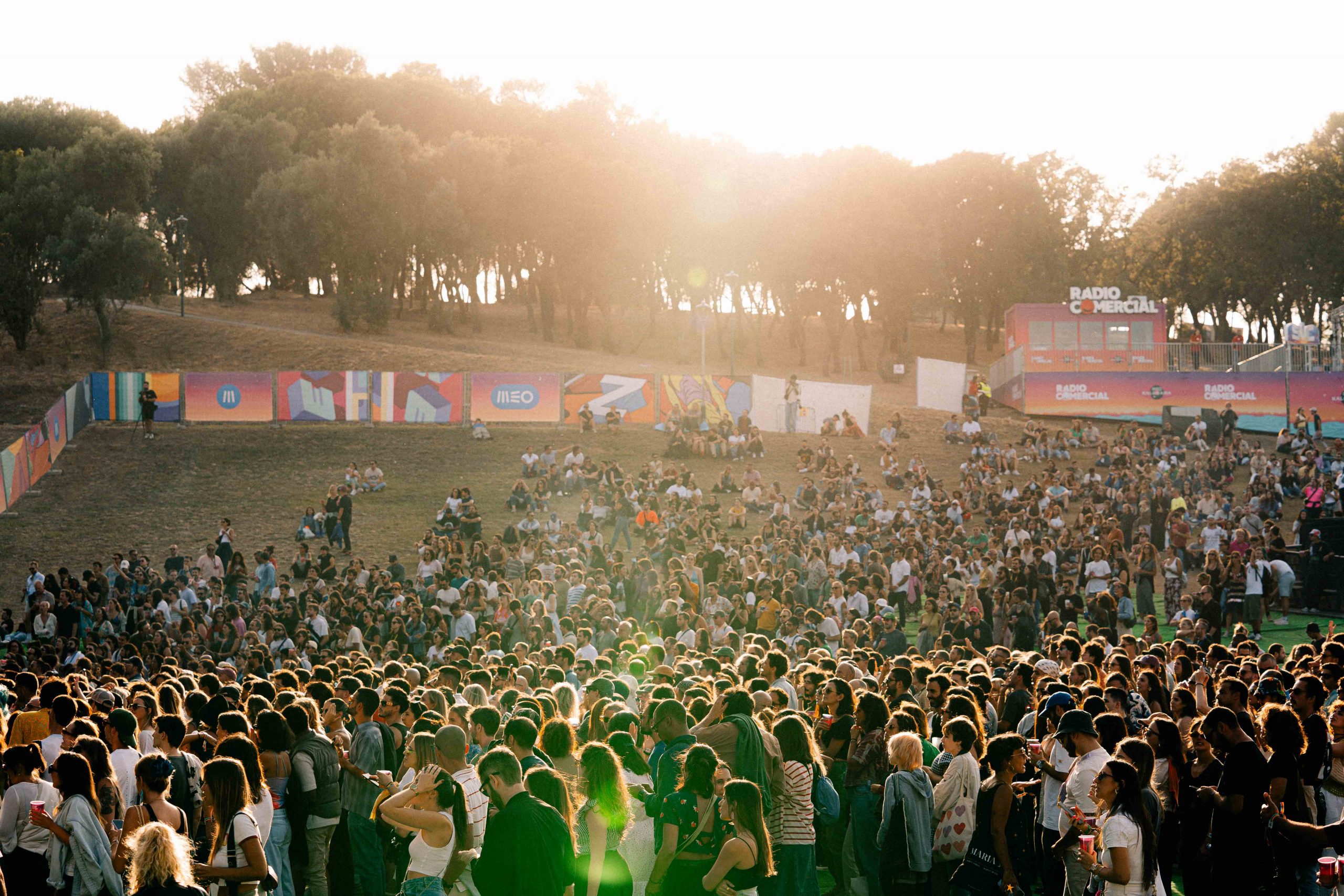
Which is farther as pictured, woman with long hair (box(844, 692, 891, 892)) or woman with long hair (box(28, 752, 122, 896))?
woman with long hair (box(844, 692, 891, 892))

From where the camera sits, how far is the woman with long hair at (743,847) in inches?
219

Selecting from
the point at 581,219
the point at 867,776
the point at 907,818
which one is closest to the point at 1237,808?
the point at 907,818

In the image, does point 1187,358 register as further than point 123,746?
Yes

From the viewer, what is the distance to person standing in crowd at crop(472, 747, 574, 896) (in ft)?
18.2

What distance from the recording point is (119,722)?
302 inches

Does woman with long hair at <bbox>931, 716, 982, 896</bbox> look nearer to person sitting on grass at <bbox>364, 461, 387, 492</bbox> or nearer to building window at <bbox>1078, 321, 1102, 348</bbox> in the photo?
person sitting on grass at <bbox>364, 461, 387, 492</bbox>

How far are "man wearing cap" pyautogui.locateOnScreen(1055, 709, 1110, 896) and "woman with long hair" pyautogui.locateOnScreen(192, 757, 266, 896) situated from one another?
4.17 m

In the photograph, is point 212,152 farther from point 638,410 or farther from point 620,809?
point 620,809

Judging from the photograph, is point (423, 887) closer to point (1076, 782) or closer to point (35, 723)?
point (35, 723)

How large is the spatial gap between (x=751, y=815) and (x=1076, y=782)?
2073mm

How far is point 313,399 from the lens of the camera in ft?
121

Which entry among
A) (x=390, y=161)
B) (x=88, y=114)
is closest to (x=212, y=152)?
(x=88, y=114)

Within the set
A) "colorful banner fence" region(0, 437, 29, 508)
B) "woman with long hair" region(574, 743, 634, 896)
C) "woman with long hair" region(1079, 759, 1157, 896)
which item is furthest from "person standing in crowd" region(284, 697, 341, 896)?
"colorful banner fence" region(0, 437, 29, 508)

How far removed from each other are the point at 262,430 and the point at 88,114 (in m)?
30.4
